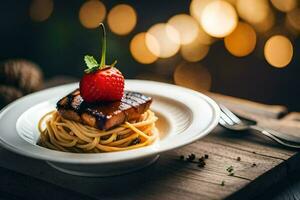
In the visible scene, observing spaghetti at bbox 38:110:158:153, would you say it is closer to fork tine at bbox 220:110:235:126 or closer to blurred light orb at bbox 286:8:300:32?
fork tine at bbox 220:110:235:126

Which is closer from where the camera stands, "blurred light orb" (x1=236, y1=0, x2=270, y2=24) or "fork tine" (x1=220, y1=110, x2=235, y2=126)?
"fork tine" (x1=220, y1=110, x2=235, y2=126)

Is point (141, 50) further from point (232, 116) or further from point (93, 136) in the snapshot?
point (93, 136)

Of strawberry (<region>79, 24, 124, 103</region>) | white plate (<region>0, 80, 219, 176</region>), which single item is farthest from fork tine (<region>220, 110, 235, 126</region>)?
strawberry (<region>79, 24, 124, 103</region>)

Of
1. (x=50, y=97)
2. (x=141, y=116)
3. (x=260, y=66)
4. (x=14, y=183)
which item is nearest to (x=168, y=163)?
(x=141, y=116)

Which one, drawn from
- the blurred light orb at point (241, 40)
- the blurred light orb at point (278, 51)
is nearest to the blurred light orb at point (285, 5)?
the blurred light orb at point (278, 51)

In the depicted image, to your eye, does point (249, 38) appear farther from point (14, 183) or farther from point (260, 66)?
point (14, 183)

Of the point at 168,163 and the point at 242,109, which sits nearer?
the point at 168,163

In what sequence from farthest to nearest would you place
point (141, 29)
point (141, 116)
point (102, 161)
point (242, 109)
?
point (141, 29), point (242, 109), point (141, 116), point (102, 161)

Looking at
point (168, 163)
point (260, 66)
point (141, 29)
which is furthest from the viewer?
point (141, 29)
